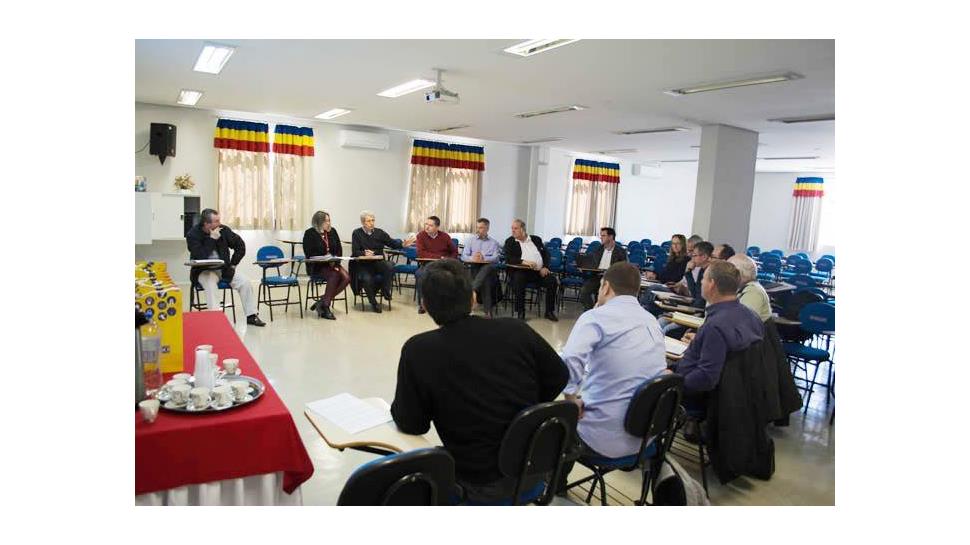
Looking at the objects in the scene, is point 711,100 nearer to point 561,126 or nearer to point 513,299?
point 561,126

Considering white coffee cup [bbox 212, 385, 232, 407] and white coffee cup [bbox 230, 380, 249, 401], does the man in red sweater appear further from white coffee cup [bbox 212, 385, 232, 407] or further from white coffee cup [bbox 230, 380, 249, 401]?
white coffee cup [bbox 212, 385, 232, 407]

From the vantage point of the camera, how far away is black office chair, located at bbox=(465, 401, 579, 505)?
1.84 meters

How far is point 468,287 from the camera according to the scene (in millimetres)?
1900

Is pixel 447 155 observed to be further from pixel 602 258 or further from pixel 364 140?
pixel 602 258

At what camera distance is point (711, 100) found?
5.99 meters

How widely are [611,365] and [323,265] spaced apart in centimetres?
531

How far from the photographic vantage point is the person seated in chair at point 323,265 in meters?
6.86

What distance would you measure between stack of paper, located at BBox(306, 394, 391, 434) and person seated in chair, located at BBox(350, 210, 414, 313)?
523cm

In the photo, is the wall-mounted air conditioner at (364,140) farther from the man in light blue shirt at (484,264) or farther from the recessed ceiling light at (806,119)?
the recessed ceiling light at (806,119)

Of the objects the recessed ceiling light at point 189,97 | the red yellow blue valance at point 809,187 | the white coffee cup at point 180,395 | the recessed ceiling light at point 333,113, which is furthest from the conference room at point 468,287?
the red yellow blue valance at point 809,187

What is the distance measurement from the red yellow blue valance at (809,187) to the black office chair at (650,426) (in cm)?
1519
